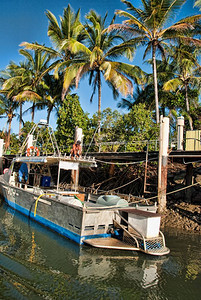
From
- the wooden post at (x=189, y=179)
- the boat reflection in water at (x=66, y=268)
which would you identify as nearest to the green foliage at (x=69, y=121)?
the wooden post at (x=189, y=179)

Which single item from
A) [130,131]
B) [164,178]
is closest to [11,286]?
[164,178]

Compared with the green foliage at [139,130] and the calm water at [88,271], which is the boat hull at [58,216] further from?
the green foliage at [139,130]

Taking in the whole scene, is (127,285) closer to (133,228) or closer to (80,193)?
(133,228)

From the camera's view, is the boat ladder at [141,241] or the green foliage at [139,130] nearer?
the boat ladder at [141,241]

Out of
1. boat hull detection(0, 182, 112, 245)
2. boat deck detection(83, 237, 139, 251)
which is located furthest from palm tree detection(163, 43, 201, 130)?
boat deck detection(83, 237, 139, 251)

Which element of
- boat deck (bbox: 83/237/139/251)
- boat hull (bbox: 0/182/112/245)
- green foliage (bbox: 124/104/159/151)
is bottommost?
boat deck (bbox: 83/237/139/251)

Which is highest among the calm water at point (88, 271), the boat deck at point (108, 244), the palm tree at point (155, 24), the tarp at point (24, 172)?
the palm tree at point (155, 24)

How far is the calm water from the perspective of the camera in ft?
19.3

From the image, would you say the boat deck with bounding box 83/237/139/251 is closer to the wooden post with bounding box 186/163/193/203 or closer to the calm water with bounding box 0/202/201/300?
the calm water with bounding box 0/202/201/300

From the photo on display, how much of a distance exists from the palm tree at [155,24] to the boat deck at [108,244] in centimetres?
1197

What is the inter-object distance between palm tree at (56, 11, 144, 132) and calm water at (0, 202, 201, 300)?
552 inches

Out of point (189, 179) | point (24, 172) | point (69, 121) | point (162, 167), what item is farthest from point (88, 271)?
point (69, 121)

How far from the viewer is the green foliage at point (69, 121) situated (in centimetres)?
2180

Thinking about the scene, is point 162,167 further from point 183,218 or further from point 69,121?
point 69,121
